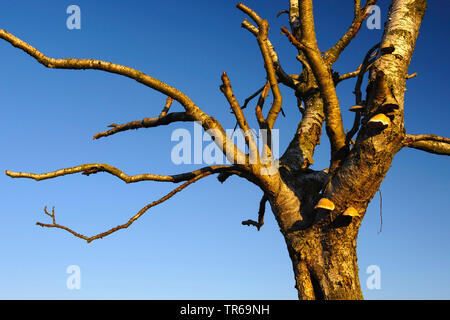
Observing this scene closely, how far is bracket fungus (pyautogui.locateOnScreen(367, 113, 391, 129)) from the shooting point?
394 centimetres

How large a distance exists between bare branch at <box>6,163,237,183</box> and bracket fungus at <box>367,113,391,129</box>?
159 centimetres

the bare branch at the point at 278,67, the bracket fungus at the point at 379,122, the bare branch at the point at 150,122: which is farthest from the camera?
the bare branch at the point at 278,67

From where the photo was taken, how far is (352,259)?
4512 mm

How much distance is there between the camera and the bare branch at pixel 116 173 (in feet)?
14.4

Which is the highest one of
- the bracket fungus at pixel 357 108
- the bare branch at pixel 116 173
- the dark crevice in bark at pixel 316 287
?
the bracket fungus at pixel 357 108

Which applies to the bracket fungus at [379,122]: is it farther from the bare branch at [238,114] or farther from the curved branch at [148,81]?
the curved branch at [148,81]

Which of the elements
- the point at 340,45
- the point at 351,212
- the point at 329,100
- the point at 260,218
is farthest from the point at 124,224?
the point at 340,45

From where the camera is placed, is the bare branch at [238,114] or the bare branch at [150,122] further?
the bare branch at [150,122]

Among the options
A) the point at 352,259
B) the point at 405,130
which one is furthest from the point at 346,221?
the point at 405,130

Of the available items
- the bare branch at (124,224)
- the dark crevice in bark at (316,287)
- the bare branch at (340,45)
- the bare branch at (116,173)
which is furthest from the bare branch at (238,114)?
the bare branch at (340,45)

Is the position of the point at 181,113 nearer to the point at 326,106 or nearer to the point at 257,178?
the point at 257,178

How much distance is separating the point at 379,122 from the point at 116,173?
2.92m

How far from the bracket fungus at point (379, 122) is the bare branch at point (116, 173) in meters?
1.59

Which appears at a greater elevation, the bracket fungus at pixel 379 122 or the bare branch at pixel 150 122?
the bare branch at pixel 150 122
